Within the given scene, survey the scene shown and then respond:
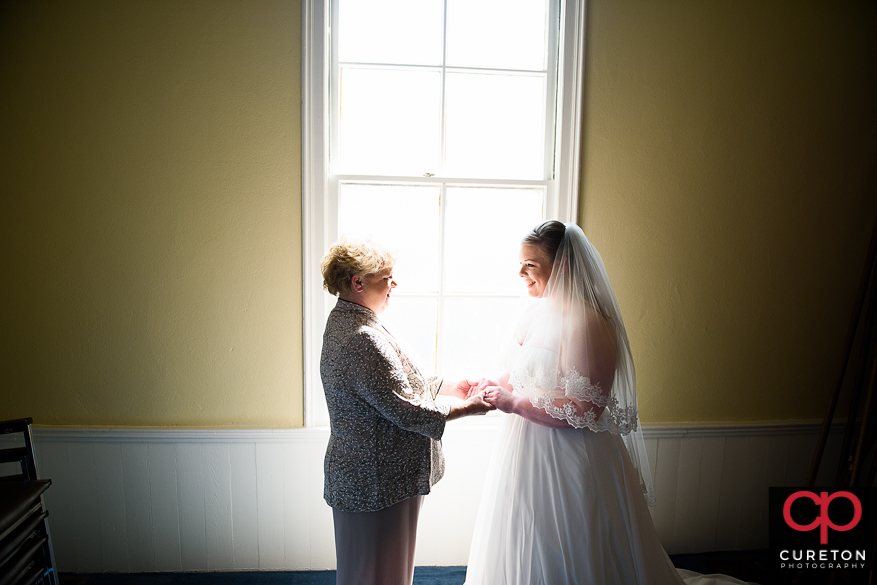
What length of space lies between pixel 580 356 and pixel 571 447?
1.11 feet

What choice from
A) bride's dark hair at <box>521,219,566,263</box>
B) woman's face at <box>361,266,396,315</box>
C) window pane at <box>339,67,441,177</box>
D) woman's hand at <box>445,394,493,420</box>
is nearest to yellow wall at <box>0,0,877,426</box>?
window pane at <box>339,67,441,177</box>

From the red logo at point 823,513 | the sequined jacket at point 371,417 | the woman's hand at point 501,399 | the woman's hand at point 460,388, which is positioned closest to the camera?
the sequined jacket at point 371,417

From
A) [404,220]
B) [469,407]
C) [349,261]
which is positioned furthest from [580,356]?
[404,220]

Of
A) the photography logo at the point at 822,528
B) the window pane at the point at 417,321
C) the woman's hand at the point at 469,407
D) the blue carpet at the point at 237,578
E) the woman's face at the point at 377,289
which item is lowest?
the blue carpet at the point at 237,578

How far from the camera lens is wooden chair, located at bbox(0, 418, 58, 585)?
1.64 metres

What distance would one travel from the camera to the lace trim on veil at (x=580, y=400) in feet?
5.51

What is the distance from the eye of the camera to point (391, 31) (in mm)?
2303

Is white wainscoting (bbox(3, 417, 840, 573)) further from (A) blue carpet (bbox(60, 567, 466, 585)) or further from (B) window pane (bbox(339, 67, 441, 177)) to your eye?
(B) window pane (bbox(339, 67, 441, 177))

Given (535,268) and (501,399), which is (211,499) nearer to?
(501,399)

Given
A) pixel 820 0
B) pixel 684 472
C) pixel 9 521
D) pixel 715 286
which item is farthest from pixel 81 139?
pixel 820 0

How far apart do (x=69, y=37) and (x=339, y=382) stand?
1.90m

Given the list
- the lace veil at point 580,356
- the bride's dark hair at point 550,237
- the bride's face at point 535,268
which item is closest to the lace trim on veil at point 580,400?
the lace veil at point 580,356

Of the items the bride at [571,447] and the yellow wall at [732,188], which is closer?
the bride at [571,447]

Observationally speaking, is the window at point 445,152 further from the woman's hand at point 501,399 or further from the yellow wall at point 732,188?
the woman's hand at point 501,399
